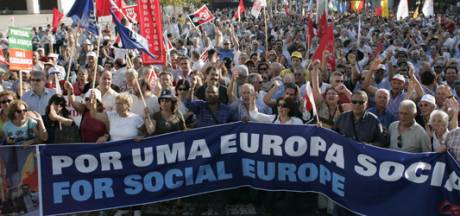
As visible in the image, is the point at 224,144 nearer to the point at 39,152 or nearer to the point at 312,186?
the point at 312,186

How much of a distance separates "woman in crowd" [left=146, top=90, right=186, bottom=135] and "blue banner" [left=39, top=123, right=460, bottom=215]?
0.59ft

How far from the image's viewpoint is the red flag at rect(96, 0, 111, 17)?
10055 millimetres

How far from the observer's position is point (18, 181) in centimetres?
582

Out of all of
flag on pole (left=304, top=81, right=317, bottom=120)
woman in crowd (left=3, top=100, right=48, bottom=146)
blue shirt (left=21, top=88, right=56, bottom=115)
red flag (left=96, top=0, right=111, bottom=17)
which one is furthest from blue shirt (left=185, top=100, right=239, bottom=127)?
red flag (left=96, top=0, right=111, bottom=17)

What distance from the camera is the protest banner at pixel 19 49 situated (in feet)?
24.3

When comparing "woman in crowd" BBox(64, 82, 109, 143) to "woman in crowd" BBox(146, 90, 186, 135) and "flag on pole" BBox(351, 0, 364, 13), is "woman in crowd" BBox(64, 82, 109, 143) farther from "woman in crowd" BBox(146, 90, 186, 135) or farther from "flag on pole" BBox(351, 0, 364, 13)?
"flag on pole" BBox(351, 0, 364, 13)

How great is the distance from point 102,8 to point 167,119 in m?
4.79

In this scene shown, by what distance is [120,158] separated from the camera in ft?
19.5

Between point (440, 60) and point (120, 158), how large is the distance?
7.10 meters

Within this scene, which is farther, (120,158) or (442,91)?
(442,91)

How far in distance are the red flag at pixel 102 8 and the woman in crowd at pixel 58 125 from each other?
374 centimetres

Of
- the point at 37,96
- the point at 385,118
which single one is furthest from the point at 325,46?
the point at 37,96

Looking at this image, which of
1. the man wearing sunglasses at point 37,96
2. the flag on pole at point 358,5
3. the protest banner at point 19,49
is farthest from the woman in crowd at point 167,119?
the flag on pole at point 358,5

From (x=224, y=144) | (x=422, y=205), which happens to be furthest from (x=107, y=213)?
(x=422, y=205)
